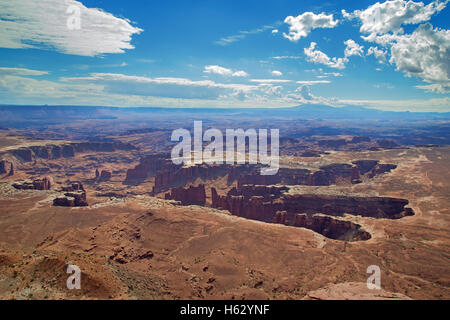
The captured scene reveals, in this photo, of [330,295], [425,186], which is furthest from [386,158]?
[330,295]

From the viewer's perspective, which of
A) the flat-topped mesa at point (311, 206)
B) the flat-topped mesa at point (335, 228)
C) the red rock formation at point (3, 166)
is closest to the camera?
the flat-topped mesa at point (335, 228)

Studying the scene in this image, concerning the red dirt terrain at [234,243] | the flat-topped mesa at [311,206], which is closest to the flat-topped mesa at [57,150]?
the red dirt terrain at [234,243]

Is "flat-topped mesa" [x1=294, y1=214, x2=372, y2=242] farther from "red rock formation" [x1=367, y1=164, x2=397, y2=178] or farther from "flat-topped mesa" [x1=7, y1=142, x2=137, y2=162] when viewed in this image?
"flat-topped mesa" [x1=7, y1=142, x2=137, y2=162]

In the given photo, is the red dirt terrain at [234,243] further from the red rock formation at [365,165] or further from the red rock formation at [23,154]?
the red rock formation at [23,154]

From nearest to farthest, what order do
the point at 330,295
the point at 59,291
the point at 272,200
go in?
the point at 59,291
the point at 330,295
the point at 272,200

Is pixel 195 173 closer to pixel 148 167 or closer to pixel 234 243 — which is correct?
pixel 148 167

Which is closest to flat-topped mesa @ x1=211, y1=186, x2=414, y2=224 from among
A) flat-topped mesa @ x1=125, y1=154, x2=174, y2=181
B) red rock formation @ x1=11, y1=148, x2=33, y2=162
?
flat-topped mesa @ x1=125, y1=154, x2=174, y2=181

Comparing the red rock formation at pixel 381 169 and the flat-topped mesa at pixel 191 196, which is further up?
the red rock formation at pixel 381 169
